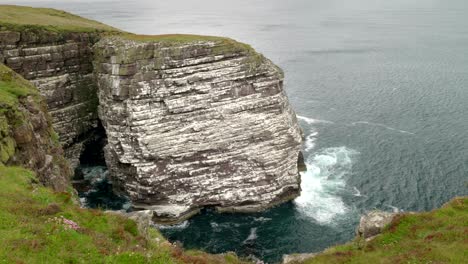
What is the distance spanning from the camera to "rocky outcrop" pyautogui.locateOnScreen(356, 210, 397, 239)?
83.7 feet


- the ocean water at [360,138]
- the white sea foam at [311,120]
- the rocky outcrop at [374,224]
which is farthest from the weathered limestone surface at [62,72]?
the rocky outcrop at [374,224]

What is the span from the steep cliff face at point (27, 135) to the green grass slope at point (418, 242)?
813 inches

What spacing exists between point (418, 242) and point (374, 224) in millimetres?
3860

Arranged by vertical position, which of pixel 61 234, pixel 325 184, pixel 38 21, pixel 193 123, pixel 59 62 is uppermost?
pixel 38 21

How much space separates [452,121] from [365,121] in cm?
1573

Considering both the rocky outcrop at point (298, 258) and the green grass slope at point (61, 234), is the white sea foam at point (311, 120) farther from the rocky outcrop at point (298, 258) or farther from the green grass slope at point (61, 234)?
the green grass slope at point (61, 234)

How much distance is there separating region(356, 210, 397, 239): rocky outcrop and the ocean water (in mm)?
19290

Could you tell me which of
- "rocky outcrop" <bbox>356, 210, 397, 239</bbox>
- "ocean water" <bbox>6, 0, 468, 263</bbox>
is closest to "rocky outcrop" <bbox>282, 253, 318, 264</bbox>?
"rocky outcrop" <bbox>356, 210, 397, 239</bbox>

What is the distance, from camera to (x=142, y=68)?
50.1 meters

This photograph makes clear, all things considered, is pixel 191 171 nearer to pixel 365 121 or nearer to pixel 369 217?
pixel 369 217

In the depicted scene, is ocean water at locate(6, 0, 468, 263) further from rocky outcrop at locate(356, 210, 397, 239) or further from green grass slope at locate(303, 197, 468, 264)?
green grass slope at locate(303, 197, 468, 264)

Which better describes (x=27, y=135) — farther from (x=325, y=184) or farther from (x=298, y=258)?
(x=325, y=184)

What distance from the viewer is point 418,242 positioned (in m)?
22.1

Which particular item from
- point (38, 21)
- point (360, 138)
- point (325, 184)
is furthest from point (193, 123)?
point (360, 138)
